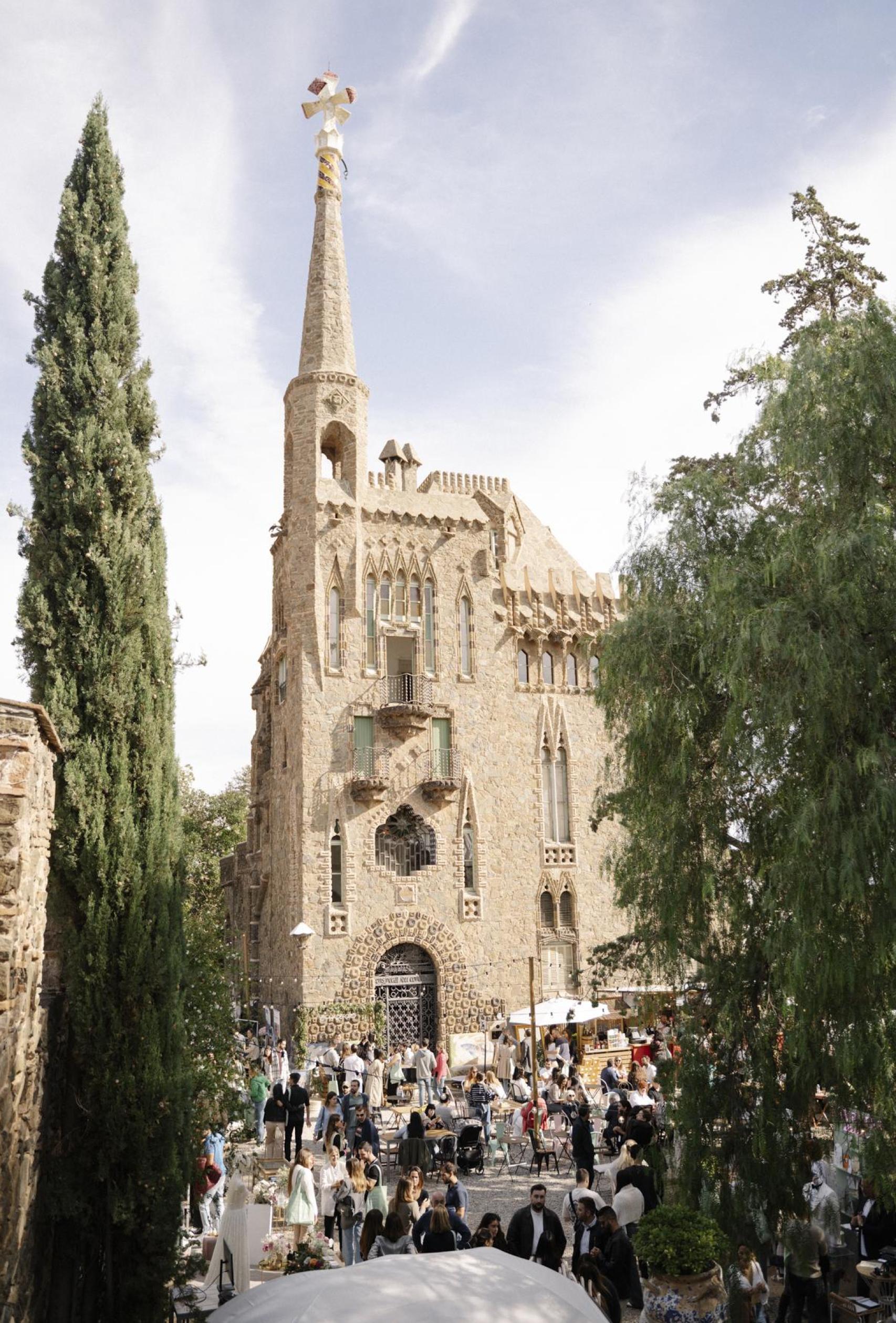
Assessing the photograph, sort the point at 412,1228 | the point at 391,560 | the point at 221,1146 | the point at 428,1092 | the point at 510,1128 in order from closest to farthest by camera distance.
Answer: the point at 412,1228, the point at 221,1146, the point at 510,1128, the point at 428,1092, the point at 391,560

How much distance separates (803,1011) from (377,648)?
2338cm

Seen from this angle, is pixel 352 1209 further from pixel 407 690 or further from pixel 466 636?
pixel 466 636

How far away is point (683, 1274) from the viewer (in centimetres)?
940

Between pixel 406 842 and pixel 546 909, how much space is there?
5119mm

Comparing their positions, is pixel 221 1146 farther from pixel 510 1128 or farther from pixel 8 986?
pixel 8 986

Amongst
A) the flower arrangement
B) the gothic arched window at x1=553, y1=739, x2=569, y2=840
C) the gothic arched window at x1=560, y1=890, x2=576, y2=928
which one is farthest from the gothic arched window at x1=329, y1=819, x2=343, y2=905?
the flower arrangement

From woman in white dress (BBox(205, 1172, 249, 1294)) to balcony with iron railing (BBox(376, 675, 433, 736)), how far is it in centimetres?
2078

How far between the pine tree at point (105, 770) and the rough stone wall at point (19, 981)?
66 cm

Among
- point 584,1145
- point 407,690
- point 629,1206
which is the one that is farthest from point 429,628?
point 629,1206

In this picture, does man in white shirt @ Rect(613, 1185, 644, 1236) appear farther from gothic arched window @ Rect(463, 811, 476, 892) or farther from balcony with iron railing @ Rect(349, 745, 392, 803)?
gothic arched window @ Rect(463, 811, 476, 892)

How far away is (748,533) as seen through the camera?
1390 cm

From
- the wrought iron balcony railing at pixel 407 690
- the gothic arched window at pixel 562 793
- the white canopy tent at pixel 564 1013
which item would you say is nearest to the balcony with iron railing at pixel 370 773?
the wrought iron balcony railing at pixel 407 690

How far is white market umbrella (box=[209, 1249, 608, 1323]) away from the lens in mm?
7219

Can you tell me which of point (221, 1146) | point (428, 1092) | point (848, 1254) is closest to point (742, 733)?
point (848, 1254)
